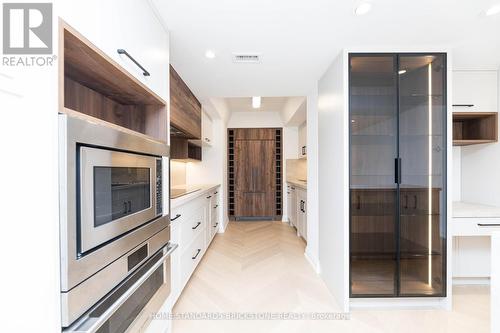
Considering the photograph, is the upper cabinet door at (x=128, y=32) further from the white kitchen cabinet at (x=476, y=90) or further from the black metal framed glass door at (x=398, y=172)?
the white kitchen cabinet at (x=476, y=90)

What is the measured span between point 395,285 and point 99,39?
2609 millimetres

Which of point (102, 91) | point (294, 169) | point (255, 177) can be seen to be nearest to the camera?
point (102, 91)

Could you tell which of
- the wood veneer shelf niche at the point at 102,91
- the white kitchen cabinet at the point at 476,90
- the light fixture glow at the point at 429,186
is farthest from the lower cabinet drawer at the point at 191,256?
the white kitchen cabinet at the point at 476,90

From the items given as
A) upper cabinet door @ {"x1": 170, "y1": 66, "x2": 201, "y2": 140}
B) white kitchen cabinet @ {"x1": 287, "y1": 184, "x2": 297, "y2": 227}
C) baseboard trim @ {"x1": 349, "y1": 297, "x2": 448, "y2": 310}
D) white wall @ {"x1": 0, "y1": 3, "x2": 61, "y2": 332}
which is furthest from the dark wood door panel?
white wall @ {"x1": 0, "y1": 3, "x2": 61, "y2": 332}

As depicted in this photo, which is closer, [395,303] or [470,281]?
[395,303]

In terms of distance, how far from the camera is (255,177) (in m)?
5.32

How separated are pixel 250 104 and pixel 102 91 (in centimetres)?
352

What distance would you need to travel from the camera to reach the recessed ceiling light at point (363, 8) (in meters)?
1.39

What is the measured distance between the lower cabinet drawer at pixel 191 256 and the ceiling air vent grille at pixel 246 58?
1.80 m

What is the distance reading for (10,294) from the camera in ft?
2.03

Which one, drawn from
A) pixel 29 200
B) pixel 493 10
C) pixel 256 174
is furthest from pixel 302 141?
pixel 29 200

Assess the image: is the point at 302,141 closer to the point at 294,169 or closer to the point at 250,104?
the point at 294,169

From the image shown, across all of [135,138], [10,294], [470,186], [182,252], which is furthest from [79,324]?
[470,186]

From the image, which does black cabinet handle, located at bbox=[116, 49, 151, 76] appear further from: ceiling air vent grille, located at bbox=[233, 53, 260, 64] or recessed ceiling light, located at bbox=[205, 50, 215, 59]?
ceiling air vent grille, located at bbox=[233, 53, 260, 64]
